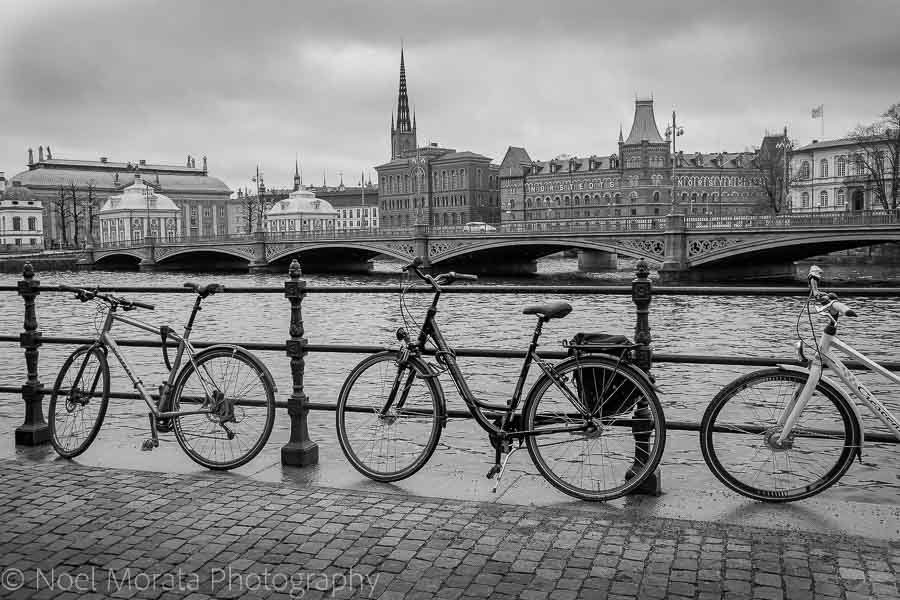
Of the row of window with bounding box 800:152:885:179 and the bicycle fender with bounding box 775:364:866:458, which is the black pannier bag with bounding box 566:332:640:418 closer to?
the bicycle fender with bounding box 775:364:866:458

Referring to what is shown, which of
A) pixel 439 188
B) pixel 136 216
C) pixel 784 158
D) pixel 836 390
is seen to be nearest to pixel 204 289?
pixel 836 390

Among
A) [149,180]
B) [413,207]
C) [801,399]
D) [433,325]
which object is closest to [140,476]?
[433,325]

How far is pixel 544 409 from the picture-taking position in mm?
4828

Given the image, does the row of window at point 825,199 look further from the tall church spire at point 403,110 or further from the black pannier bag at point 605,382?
the black pannier bag at point 605,382

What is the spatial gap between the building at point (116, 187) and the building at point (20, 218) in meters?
8.48

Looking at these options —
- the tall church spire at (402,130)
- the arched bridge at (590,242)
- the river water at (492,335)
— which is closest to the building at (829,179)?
the arched bridge at (590,242)

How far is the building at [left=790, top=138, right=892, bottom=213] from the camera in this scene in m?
77.1

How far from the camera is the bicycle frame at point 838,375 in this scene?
4.09m

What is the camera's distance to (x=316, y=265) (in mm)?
61688

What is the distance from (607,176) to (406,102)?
46.7 m

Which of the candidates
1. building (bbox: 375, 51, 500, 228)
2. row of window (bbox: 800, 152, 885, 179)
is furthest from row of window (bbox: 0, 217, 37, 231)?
row of window (bbox: 800, 152, 885, 179)

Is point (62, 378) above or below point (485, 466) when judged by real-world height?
above

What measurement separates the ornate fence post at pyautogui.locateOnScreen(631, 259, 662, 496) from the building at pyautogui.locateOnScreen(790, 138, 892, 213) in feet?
250

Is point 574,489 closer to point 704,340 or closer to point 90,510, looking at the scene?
point 90,510
